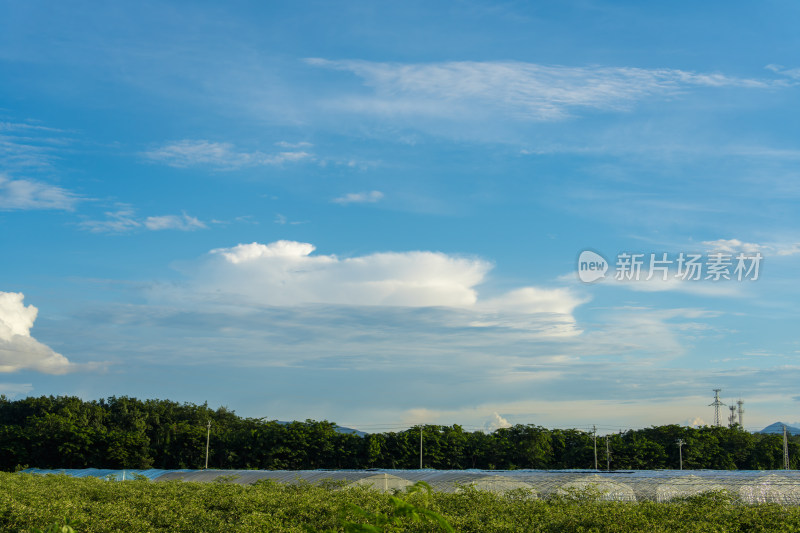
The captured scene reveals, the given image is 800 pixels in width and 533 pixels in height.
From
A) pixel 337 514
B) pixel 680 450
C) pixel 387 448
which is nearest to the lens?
pixel 337 514

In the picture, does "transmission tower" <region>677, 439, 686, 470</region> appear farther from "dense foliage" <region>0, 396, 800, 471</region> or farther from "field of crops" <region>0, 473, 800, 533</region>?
"field of crops" <region>0, 473, 800, 533</region>

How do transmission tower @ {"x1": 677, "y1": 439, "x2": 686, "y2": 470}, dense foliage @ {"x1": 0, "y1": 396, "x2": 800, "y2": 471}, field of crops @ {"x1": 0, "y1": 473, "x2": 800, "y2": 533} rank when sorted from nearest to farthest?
1. field of crops @ {"x1": 0, "y1": 473, "x2": 800, "y2": 533}
2. transmission tower @ {"x1": 677, "y1": 439, "x2": 686, "y2": 470}
3. dense foliage @ {"x1": 0, "y1": 396, "x2": 800, "y2": 471}

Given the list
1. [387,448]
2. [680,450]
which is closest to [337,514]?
[387,448]

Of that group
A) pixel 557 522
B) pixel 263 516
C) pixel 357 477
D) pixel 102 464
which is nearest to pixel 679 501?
pixel 557 522

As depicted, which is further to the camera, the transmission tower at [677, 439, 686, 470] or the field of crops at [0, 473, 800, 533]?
the transmission tower at [677, 439, 686, 470]

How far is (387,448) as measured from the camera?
50.9 meters

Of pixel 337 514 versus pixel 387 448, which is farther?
pixel 387 448

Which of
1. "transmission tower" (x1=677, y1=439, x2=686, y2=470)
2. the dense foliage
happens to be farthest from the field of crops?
"transmission tower" (x1=677, y1=439, x2=686, y2=470)

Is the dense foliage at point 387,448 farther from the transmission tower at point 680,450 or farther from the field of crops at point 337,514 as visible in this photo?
the field of crops at point 337,514

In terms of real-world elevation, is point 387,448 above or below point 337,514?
below

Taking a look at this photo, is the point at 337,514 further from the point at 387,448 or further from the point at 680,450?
the point at 680,450

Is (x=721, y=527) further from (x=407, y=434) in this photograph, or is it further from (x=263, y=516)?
(x=407, y=434)

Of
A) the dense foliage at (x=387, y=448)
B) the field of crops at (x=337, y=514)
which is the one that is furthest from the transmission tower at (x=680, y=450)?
the field of crops at (x=337, y=514)

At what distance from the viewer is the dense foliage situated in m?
50.0
